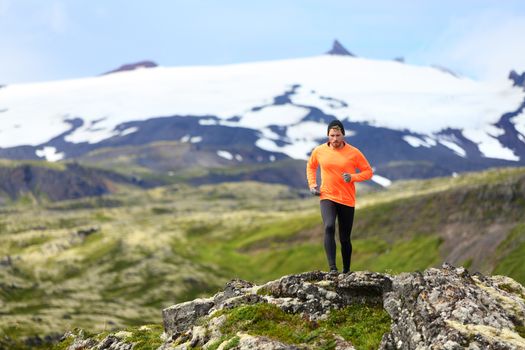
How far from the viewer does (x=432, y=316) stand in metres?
19.4

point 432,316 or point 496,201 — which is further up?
point 432,316

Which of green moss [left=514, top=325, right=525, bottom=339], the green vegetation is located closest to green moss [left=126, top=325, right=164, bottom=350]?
the green vegetation

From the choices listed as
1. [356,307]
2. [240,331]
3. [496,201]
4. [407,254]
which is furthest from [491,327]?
[496,201]

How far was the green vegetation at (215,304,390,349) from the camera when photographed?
21312mm

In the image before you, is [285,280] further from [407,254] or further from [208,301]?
[407,254]

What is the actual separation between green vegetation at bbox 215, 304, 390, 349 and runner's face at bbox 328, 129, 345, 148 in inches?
261

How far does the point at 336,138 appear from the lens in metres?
25.7

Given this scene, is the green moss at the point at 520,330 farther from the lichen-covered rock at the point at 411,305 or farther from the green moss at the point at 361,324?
the green moss at the point at 361,324

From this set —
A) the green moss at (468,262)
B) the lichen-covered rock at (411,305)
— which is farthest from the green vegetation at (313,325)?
the green moss at (468,262)

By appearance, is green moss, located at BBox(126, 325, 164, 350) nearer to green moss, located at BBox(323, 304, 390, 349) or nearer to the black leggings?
the black leggings

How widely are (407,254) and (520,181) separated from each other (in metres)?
46.2

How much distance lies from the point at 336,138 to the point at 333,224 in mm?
3609

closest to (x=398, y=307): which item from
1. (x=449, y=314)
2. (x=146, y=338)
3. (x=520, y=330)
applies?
(x=449, y=314)

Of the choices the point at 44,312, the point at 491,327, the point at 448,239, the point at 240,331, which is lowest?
the point at 44,312
